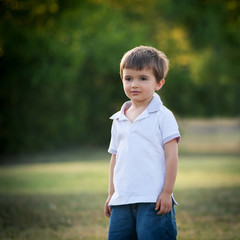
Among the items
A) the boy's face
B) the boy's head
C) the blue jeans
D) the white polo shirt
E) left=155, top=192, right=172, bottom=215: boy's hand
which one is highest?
the boy's head

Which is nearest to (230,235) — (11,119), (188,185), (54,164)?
(188,185)

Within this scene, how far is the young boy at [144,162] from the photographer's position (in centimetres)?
368

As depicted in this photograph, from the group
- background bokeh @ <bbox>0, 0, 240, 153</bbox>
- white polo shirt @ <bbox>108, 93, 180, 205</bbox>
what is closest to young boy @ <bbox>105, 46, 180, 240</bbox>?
white polo shirt @ <bbox>108, 93, 180, 205</bbox>

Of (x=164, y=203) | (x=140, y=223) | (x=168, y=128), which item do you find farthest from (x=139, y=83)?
(x=140, y=223)

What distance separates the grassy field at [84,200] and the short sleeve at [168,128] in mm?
2589

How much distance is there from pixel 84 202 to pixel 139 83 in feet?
17.0

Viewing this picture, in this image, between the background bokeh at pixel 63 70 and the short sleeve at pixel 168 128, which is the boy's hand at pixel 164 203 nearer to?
the short sleeve at pixel 168 128

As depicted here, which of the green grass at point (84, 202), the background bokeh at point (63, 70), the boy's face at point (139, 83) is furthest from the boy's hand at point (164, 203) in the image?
the background bokeh at point (63, 70)

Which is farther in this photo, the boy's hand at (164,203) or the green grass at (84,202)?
the green grass at (84,202)

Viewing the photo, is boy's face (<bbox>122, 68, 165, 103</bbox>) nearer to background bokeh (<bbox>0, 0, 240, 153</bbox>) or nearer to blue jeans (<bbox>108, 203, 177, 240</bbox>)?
blue jeans (<bbox>108, 203, 177, 240</bbox>)

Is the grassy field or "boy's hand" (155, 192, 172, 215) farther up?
"boy's hand" (155, 192, 172, 215)

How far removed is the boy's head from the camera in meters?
3.82

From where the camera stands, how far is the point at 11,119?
19.2 metres

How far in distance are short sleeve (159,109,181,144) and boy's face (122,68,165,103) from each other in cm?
23
